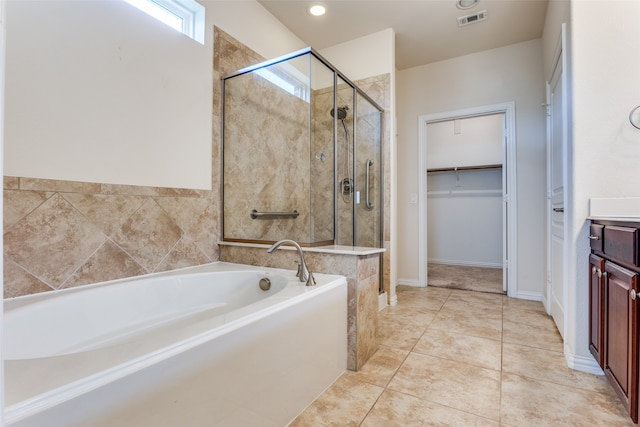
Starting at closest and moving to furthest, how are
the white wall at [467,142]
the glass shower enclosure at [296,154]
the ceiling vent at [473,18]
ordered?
the glass shower enclosure at [296,154] < the ceiling vent at [473,18] < the white wall at [467,142]

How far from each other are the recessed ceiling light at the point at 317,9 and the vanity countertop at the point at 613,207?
96.9 inches

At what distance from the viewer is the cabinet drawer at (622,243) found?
127 cm

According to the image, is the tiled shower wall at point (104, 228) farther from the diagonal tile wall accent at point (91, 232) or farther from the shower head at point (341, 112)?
the shower head at point (341, 112)

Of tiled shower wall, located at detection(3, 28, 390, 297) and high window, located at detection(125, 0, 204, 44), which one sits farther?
high window, located at detection(125, 0, 204, 44)

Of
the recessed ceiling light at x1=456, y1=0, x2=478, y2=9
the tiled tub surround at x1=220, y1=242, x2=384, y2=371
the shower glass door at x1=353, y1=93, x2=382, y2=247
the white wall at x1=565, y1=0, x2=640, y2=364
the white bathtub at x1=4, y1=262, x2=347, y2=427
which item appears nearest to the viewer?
the white bathtub at x1=4, y1=262, x2=347, y2=427

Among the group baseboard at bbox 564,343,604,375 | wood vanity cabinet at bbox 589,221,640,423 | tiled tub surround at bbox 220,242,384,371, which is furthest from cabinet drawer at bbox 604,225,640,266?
tiled tub surround at bbox 220,242,384,371

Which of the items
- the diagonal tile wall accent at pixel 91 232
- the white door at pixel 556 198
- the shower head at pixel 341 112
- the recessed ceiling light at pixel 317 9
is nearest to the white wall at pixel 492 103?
the white door at pixel 556 198

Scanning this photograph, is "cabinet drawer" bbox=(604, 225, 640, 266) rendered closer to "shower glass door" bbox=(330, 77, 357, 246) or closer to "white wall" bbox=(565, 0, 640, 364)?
"white wall" bbox=(565, 0, 640, 364)

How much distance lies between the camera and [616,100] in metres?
1.72

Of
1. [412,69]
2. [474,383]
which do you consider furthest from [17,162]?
[412,69]

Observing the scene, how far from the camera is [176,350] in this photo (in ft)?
2.99

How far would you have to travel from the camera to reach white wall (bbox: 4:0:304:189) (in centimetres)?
142

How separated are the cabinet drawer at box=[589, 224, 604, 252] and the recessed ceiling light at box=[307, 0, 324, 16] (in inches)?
101

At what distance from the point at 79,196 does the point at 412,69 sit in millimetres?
3627
